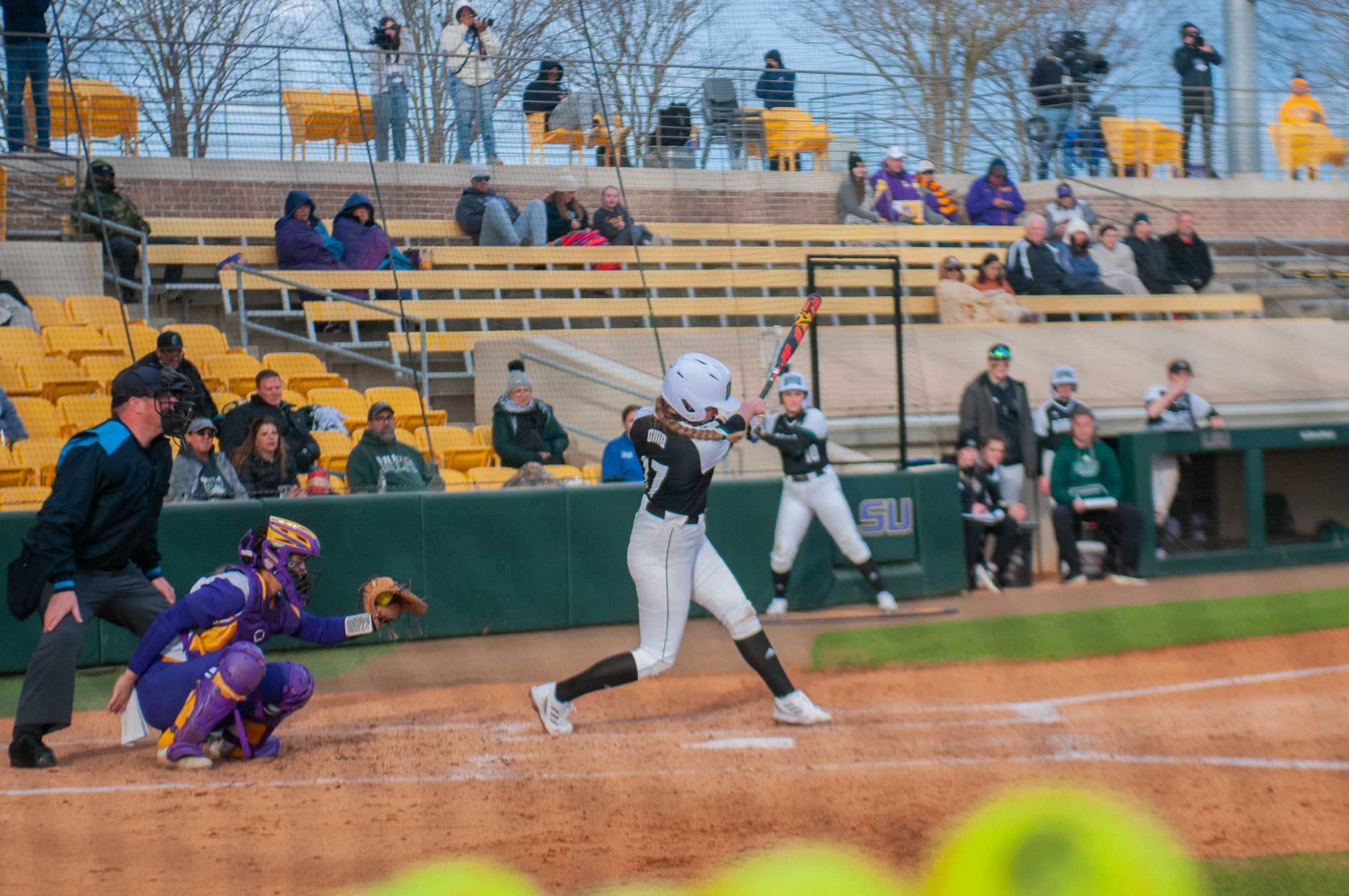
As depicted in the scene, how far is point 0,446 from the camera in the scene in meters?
8.23

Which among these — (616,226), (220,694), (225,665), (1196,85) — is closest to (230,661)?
(225,665)

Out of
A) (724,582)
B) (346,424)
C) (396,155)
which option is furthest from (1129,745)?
(396,155)

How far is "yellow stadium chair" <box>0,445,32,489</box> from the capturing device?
8133mm

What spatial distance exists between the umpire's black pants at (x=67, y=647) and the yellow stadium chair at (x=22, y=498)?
7.32 ft

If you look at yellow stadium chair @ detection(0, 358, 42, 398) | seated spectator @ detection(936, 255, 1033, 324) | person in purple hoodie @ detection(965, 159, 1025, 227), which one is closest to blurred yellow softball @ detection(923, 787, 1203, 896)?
yellow stadium chair @ detection(0, 358, 42, 398)

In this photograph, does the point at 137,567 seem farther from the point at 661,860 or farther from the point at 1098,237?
the point at 1098,237

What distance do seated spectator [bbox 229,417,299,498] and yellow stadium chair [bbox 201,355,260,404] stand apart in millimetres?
1434

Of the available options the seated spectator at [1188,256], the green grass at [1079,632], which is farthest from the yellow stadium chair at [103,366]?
the seated spectator at [1188,256]

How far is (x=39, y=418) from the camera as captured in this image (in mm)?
8992

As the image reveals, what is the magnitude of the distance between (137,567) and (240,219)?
21.9 feet

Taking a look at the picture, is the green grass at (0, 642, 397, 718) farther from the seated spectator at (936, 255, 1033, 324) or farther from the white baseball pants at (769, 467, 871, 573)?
the seated spectator at (936, 255, 1033, 324)

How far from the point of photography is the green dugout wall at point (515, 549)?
26.2 feet

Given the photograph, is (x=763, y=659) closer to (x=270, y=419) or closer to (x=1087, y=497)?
(x=270, y=419)

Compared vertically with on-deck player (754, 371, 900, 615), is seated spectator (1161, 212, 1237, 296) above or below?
above
